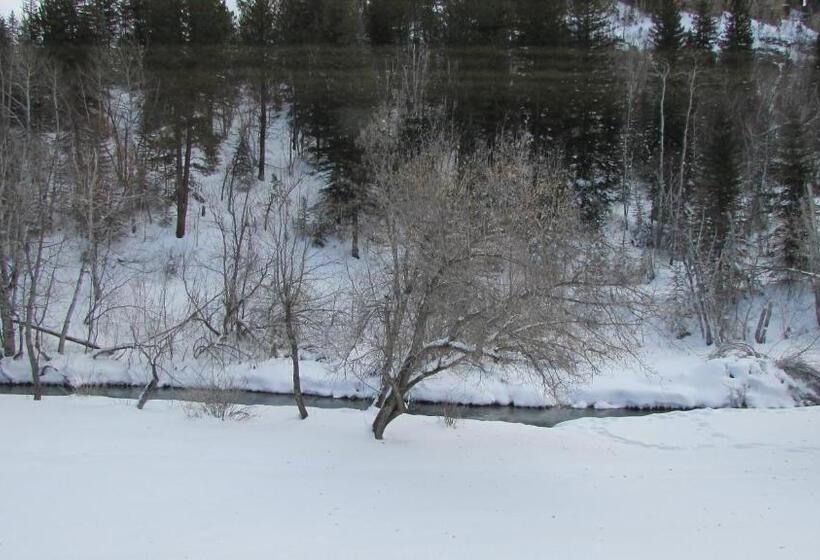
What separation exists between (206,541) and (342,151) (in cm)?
2056

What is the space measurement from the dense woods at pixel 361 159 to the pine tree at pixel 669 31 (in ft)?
0.42

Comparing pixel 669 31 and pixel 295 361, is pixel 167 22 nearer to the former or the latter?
pixel 295 361

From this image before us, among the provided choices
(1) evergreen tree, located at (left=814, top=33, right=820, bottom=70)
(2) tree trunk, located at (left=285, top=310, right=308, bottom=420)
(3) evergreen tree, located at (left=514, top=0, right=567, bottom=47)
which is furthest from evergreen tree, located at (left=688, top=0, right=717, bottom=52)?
(2) tree trunk, located at (left=285, top=310, right=308, bottom=420)

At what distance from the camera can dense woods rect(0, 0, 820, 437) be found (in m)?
14.6

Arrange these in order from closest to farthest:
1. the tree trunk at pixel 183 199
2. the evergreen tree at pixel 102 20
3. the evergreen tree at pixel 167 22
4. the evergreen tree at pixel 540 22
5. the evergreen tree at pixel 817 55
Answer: the tree trunk at pixel 183 199 < the evergreen tree at pixel 167 22 < the evergreen tree at pixel 540 22 < the evergreen tree at pixel 102 20 < the evergreen tree at pixel 817 55

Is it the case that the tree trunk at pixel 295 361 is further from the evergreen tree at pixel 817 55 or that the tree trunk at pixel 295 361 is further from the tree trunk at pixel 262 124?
the evergreen tree at pixel 817 55

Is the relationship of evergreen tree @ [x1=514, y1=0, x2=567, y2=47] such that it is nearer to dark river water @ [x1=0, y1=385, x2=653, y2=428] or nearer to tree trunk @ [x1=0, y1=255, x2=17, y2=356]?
dark river water @ [x1=0, y1=385, x2=653, y2=428]

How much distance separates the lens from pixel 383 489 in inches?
336

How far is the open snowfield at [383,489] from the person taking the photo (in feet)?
21.9

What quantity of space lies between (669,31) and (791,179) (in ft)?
38.8

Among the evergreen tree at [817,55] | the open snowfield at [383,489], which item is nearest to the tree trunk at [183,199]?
the open snowfield at [383,489]

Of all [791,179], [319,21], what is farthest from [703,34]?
[319,21]

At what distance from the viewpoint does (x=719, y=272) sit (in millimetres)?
20750

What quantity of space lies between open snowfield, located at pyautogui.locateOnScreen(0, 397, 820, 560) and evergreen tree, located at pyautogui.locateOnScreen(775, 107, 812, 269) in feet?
39.4
